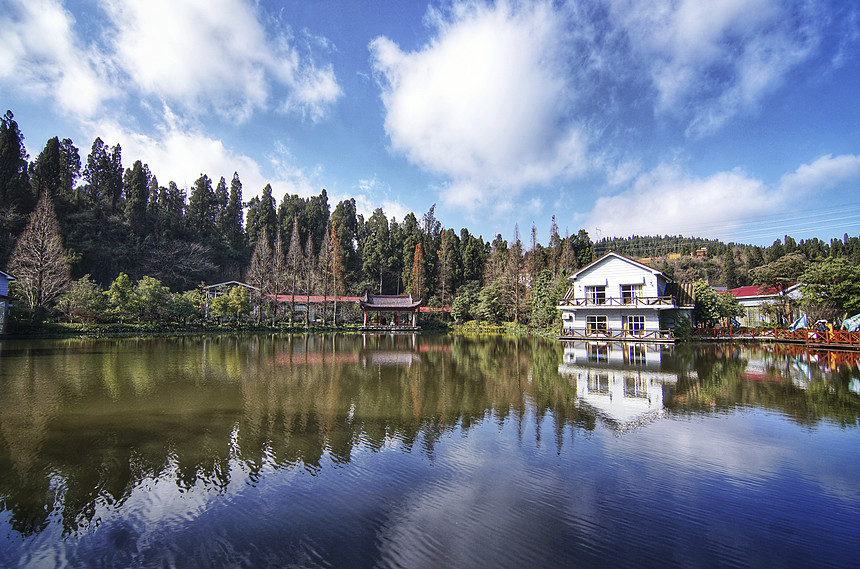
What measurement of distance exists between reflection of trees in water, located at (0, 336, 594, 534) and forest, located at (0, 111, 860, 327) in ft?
59.4

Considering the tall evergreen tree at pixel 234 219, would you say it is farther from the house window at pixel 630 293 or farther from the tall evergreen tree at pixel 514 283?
the house window at pixel 630 293

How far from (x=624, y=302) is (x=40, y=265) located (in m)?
37.5

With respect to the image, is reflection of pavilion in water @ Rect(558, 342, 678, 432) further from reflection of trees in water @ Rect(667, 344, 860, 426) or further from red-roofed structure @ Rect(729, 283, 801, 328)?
red-roofed structure @ Rect(729, 283, 801, 328)

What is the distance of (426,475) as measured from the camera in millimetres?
5055

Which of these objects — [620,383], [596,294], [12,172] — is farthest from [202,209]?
[620,383]

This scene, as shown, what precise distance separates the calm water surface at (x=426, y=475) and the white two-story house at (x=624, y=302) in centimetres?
1462

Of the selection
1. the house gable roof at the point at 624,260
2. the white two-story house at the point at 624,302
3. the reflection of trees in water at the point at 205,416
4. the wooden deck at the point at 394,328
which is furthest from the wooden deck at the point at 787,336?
the wooden deck at the point at 394,328

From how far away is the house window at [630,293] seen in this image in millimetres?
25219

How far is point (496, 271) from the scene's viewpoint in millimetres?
46188

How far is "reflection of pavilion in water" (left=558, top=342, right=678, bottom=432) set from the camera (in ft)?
25.9

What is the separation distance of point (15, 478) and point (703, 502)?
7.76 metres

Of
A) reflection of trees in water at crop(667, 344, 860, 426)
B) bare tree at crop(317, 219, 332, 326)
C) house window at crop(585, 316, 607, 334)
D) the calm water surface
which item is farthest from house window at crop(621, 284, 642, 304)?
bare tree at crop(317, 219, 332, 326)

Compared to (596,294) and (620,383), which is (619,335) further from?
(620,383)

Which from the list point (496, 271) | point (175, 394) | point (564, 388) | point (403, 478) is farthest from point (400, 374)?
point (496, 271)
